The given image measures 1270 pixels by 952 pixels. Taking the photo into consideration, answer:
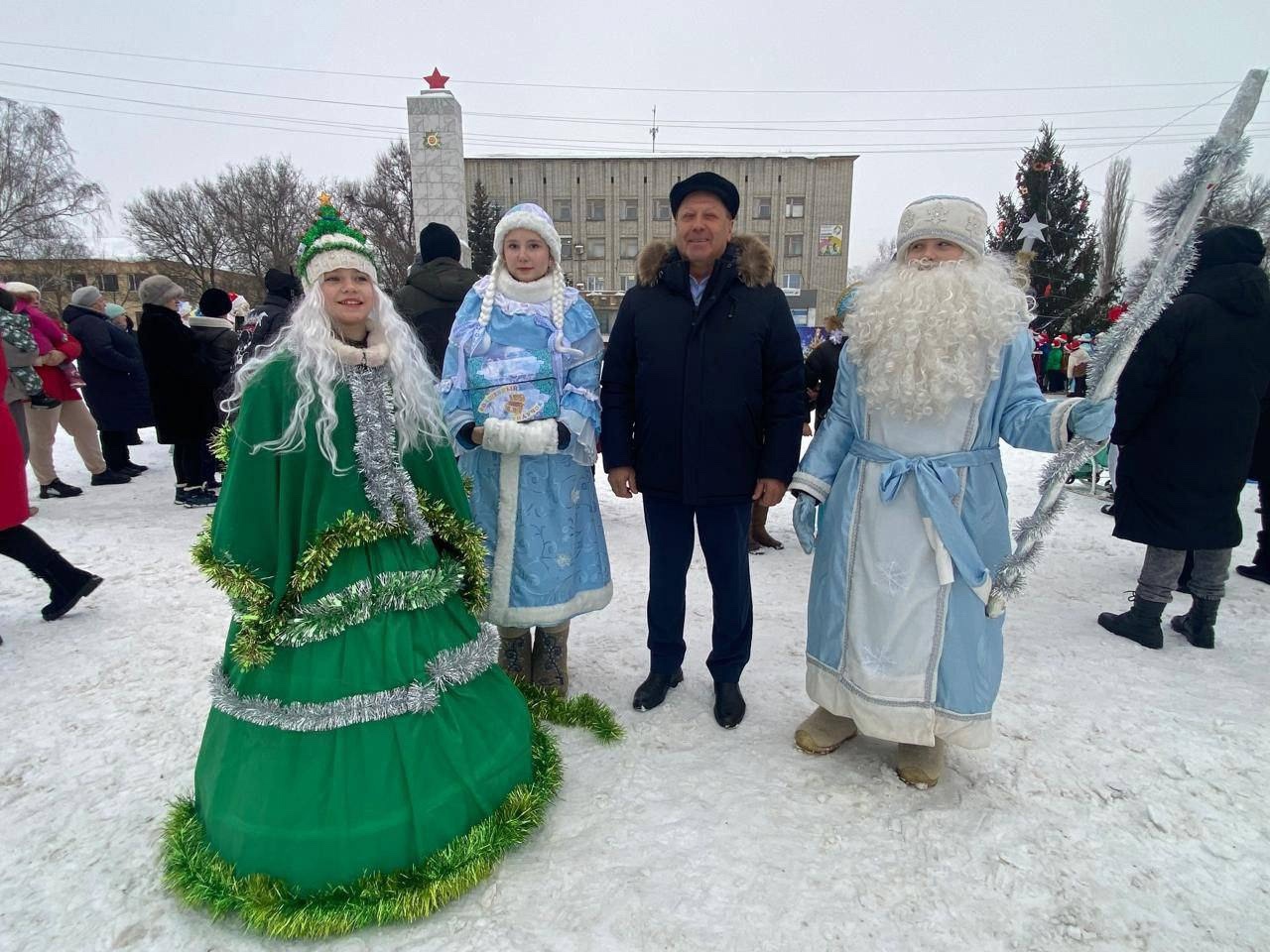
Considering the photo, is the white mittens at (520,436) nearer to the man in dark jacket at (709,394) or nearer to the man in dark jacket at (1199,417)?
the man in dark jacket at (709,394)

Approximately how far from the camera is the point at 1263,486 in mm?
4660

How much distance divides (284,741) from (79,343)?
715 centimetres

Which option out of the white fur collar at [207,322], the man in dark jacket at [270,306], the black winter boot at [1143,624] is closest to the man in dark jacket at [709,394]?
the black winter boot at [1143,624]

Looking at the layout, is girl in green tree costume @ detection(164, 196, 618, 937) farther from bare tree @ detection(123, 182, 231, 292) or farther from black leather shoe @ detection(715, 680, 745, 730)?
bare tree @ detection(123, 182, 231, 292)

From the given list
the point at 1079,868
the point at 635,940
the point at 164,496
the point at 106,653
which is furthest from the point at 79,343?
the point at 1079,868

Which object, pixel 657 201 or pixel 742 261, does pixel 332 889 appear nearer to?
pixel 742 261

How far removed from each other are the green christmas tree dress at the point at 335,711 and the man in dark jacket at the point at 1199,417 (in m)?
3.64

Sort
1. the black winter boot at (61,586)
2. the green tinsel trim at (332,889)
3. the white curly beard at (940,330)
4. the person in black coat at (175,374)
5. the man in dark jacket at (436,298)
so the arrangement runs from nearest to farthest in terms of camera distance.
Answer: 1. the green tinsel trim at (332,889)
2. the white curly beard at (940,330)
3. the black winter boot at (61,586)
4. the man in dark jacket at (436,298)
5. the person in black coat at (175,374)

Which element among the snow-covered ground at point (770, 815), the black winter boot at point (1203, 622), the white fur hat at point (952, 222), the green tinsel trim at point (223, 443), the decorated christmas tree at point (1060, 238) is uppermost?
the decorated christmas tree at point (1060, 238)

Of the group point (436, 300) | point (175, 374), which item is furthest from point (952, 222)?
point (175, 374)

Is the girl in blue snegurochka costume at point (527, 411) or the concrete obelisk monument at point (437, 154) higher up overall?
the concrete obelisk monument at point (437, 154)

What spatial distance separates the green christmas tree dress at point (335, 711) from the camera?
1892 mm

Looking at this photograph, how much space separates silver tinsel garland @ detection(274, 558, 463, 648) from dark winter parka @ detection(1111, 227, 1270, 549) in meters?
3.71

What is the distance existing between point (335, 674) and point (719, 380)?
1.72 meters
